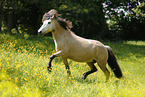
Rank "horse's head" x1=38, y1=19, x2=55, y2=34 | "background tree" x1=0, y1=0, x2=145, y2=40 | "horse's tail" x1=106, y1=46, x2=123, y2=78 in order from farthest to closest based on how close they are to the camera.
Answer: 1. "background tree" x1=0, y1=0, x2=145, y2=40
2. "horse's tail" x1=106, y1=46, x2=123, y2=78
3. "horse's head" x1=38, y1=19, x2=55, y2=34

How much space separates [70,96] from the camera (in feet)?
13.4

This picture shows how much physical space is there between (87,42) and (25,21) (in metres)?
20.1

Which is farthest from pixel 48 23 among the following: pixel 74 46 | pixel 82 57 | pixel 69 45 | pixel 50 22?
pixel 82 57

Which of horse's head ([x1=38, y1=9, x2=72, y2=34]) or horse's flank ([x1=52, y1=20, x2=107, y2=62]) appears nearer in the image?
horse's head ([x1=38, y1=9, x2=72, y2=34])

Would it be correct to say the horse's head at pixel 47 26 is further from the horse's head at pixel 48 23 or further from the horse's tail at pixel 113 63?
the horse's tail at pixel 113 63

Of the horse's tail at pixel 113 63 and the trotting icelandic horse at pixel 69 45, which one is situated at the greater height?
the trotting icelandic horse at pixel 69 45

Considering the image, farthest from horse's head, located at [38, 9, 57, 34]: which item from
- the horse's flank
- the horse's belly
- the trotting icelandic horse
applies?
the horse's belly

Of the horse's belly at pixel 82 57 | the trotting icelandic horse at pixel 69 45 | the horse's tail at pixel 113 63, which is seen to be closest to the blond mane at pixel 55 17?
the trotting icelandic horse at pixel 69 45

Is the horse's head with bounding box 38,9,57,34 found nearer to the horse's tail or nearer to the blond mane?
the blond mane

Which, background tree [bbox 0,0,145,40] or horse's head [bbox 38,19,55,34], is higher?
horse's head [bbox 38,19,55,34]

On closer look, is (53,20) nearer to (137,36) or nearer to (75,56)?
(75,56)

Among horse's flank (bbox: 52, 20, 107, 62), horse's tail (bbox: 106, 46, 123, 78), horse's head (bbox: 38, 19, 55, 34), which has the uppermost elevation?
horse's head (bbox: 38, 19, 55, 34)

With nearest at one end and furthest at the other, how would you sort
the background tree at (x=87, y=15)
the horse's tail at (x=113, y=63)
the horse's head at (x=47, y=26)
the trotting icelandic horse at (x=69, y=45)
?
the horse's head at (x=47, y=26) < the trotting icelandic horse at (x=69, y=45) < the horse's tail at (x=113, y=63) < the background tree at (x=87, y=15)

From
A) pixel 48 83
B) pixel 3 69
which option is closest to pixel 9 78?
pixel 3 69
